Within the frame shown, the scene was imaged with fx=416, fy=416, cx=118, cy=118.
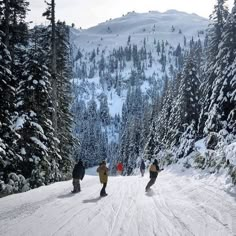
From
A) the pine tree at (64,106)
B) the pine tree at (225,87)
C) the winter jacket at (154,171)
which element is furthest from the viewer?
the pine tree at (64,106)

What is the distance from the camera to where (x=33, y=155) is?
2194cm

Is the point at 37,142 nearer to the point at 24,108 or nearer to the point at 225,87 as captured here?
the point at 24,108

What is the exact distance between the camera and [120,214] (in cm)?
1291

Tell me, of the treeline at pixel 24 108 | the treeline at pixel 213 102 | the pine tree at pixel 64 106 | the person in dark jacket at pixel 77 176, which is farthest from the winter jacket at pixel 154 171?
the pine tree at pixel 64 106

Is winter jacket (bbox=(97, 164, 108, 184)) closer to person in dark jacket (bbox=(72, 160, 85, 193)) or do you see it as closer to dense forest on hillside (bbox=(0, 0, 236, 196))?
person in dark jacket (bbox=(72, 160, 85, 193))

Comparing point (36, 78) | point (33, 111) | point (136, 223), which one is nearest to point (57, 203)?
point (136, 223)

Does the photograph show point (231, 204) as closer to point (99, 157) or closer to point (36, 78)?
point (36, 78)

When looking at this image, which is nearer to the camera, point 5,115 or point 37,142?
point 5,115

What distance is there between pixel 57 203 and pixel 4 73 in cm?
662

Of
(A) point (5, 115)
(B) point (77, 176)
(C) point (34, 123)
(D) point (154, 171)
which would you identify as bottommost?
(D) point (154, 171)

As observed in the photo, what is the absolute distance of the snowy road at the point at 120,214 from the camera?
34.6 ft

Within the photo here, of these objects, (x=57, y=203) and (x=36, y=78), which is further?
(x=36, y=78)

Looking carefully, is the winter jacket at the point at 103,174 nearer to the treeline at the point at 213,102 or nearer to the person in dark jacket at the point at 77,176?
the person in dark jacket at the point at 77,176

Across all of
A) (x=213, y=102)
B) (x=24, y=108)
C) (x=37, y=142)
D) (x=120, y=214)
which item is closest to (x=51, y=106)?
(x=24, y=108)
